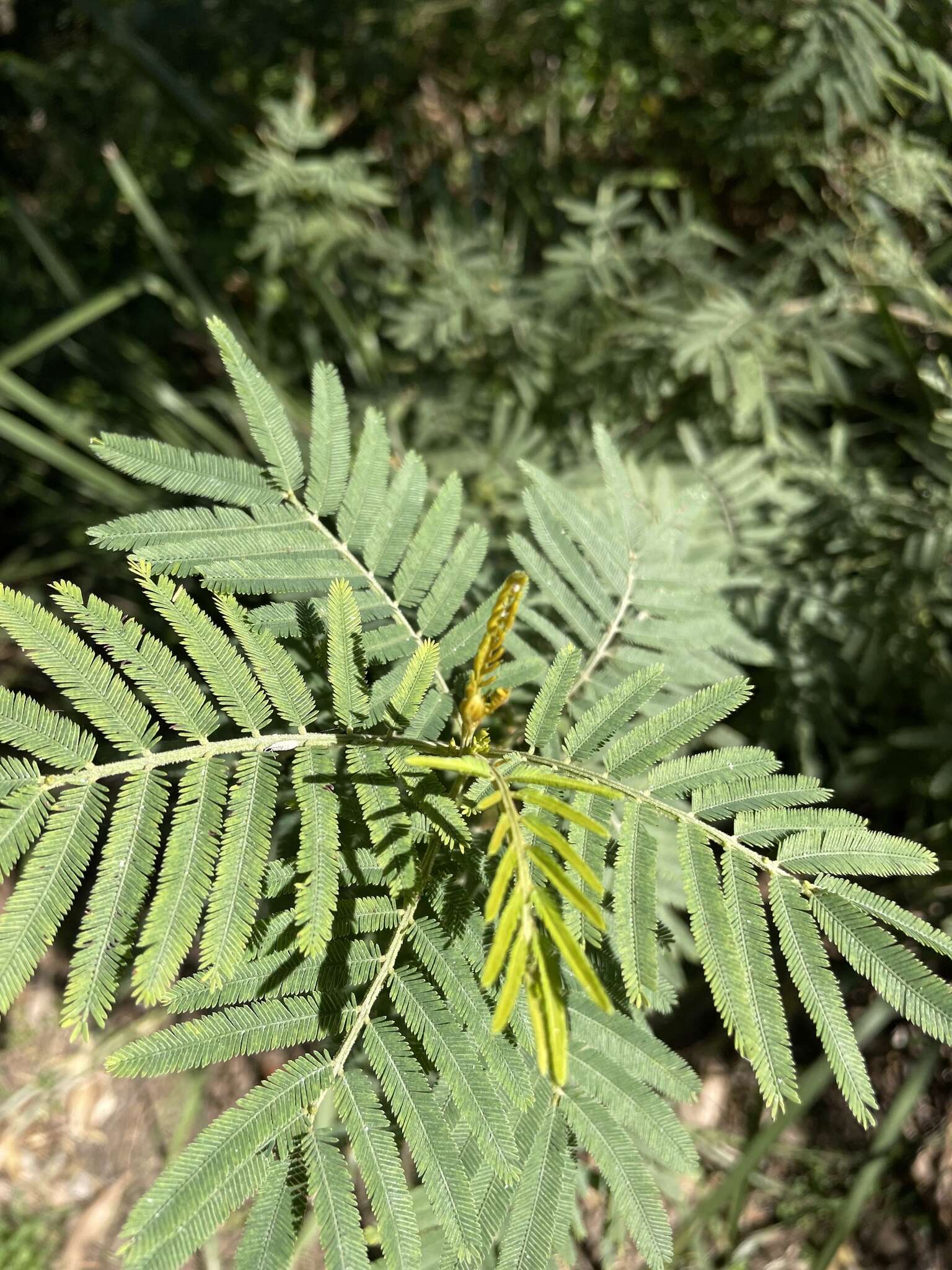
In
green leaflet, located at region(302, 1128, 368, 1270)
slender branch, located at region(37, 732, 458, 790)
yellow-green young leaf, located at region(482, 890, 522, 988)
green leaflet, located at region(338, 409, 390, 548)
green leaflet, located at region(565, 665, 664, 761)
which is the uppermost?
green leaflet, located at region(338, 409, 390, 548)

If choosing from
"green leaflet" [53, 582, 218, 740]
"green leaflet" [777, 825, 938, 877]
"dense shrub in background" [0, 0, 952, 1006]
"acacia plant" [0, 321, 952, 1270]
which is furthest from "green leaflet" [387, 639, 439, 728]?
"dense shrub in background" [0, 0, 952, 1006]

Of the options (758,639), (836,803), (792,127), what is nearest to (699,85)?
(792,127)

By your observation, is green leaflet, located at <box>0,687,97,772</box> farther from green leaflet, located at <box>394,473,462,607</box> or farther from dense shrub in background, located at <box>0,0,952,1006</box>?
dense shrub in background, located at <box>0,0,952,1006</box>

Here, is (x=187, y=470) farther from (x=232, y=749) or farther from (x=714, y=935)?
(x=714, y=935)

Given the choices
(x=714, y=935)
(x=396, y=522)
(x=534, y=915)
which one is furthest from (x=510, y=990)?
(x=396, y=522)

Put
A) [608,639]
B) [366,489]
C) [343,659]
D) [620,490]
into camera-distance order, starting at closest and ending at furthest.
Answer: [343,659] → [366,489] → [608,639] → [620,490]

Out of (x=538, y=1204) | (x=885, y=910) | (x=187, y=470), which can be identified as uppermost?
(x=187, y=470)
